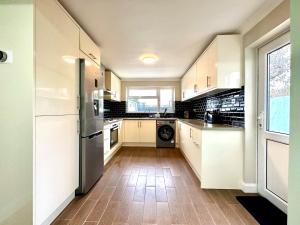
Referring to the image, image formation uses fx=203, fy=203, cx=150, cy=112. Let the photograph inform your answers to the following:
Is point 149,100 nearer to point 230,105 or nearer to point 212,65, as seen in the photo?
point 230,105

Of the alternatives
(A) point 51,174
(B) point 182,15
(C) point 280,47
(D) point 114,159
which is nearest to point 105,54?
(B) point 182,15

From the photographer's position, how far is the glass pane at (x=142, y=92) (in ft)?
22.2

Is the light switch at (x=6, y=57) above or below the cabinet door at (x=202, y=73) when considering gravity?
below

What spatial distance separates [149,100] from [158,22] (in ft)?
14.4

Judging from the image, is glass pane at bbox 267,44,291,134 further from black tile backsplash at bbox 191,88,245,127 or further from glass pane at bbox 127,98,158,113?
glass pane at bbox 127,98,158,113

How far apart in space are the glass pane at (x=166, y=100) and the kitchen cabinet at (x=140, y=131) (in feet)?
3.15

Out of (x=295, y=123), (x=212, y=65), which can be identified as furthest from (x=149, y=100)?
(x=295, y=123)

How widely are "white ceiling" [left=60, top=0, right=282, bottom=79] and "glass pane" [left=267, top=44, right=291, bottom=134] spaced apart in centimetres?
58

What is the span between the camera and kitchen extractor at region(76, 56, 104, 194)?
8.32 ft

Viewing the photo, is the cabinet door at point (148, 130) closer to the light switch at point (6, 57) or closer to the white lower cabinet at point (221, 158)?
the white lower cabinet at point (221, 158)

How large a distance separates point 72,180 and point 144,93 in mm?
4698

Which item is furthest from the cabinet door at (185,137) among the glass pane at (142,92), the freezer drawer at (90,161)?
the glass pane at (142,92)

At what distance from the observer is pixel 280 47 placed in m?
2.23

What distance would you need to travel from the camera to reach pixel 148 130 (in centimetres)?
605
